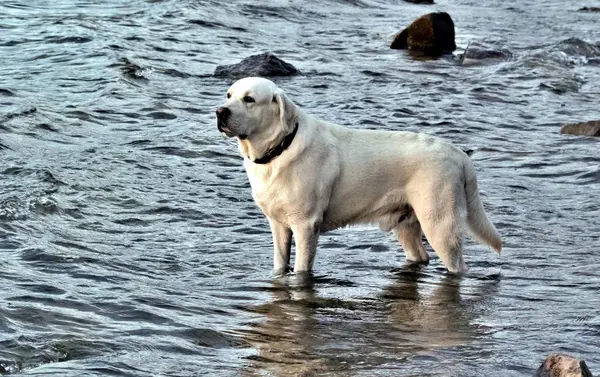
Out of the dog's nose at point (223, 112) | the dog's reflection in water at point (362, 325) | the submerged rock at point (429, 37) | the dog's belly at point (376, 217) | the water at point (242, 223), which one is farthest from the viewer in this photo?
the submerged rock at point (429, 37)

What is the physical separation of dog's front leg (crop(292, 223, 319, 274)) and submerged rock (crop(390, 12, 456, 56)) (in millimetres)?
13506

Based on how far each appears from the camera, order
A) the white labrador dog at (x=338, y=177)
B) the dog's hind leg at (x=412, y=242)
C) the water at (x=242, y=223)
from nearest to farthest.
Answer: the water at (x=242, y=223), the white labrador dog at (x=338, y=177), the dog's hind leg at (x=412, y=242)

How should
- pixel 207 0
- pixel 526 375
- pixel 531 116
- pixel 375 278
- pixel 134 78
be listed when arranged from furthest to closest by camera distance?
pixel 207 0 < pixel 134 78 < pixel 531 116 < pixel 375 278 < pixel 526 375


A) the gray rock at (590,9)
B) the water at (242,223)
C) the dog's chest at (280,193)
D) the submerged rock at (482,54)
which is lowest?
the water at (242,223)

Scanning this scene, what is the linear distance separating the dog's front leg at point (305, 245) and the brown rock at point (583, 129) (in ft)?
23.3

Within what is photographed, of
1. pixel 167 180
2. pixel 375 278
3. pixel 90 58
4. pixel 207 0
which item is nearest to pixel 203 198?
pixel 167 180

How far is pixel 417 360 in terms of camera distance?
727 cm

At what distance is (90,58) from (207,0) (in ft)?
22.7

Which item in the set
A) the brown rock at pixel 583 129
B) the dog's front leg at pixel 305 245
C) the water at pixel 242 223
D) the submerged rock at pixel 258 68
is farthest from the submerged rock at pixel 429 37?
the dog's front leg at pixel 305 245

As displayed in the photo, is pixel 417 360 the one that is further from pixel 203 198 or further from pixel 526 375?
pixel 203 198

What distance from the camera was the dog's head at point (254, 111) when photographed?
8.60 metres

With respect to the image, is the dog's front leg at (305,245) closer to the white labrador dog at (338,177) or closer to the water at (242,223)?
the white labrador dog at (338,177)

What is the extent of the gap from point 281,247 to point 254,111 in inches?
46.8

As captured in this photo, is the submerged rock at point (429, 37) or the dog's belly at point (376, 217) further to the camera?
the submerged rock at point (429, 37)
